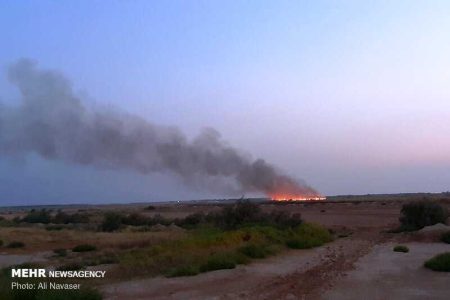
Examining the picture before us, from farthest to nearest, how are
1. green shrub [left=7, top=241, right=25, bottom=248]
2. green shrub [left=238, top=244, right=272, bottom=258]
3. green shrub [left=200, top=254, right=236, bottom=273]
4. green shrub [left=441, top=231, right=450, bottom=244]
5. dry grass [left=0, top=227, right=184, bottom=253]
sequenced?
green shrub [left=7, top=241, right=25, bottom=248]
dry grass [left=0, top=227, right=184, bottom=253]
green shrub [left=441, top=231, right=450, bottom=244]
green shrub [left=238, top=244, right=272, bottom=258]
green shrub [left=200, top=254, right=236, bottom=273]

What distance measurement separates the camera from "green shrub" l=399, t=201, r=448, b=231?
184 ft

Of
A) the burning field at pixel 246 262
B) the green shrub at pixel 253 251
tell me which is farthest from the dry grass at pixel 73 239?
the green shrub at pixel 253 251

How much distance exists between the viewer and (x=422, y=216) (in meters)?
56.9

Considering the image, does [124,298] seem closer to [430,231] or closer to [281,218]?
[281,218]

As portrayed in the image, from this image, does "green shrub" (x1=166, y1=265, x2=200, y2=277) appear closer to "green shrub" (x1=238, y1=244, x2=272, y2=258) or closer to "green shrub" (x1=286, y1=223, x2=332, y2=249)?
"green shrub" (x1=238, y1=244, x2=272, y2=258)

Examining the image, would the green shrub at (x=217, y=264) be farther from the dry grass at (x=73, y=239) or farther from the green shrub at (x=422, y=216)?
the green shrub at (x=422, y=216)

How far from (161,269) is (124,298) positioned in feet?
23.1

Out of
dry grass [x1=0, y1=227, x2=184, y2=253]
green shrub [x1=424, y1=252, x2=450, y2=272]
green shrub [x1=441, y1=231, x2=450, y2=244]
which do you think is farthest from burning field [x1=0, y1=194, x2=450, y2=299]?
green shrub [x1=441, y1=231, x2=450, y2=244]

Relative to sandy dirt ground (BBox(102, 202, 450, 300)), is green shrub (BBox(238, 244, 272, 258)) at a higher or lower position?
higher

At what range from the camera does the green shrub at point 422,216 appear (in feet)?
184

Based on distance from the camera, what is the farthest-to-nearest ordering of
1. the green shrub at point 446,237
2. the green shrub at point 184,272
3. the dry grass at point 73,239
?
the dry grass at point 73,239
the green shrub at point 446,237
the green shrub at point 184,272

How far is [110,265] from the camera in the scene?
1192 inches

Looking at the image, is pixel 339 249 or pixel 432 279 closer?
pixel 432 279

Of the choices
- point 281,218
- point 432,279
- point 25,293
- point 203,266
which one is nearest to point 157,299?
point 25,293
